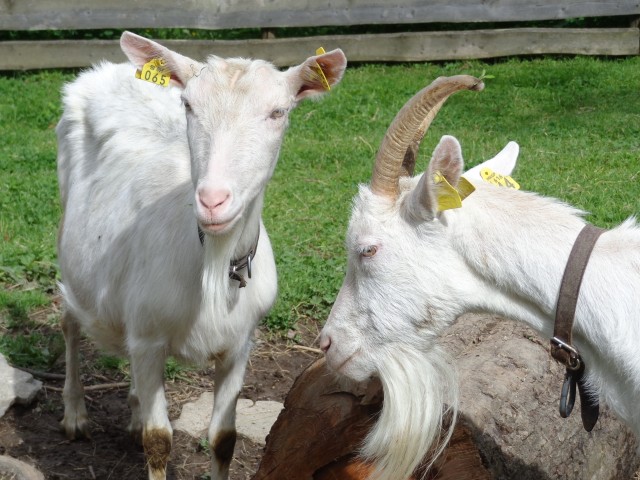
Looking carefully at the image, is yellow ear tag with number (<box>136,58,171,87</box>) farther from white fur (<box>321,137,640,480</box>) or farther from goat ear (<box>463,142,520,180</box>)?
goat ear (<box>463,142,520,180</box>)

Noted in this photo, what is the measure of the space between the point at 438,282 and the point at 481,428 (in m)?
0.66

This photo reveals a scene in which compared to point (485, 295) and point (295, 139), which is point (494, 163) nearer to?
point (485, 295)

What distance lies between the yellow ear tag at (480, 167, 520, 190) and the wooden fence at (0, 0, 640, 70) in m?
7.66

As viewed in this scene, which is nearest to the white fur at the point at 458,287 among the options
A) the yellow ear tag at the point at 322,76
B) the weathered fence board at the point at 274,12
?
the yellow ear tag at the point at 322,76

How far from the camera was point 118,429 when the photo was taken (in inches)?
187

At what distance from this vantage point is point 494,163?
3.48 metres

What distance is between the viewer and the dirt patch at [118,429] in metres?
4.36

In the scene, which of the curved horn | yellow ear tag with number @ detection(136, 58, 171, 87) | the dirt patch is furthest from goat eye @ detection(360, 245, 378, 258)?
the dirt patch

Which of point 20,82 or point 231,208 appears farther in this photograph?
point 20,82

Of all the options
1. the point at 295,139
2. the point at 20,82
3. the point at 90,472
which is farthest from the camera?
the point at 20,82

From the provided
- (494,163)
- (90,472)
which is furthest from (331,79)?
(90,472)

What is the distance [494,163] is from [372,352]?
2.84 ft

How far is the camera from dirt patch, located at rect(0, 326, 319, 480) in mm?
4355

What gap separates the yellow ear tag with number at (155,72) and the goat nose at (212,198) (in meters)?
0.77
